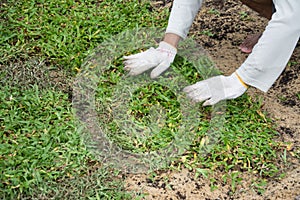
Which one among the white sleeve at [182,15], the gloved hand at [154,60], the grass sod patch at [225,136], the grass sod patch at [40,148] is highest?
the white sleeve at [182,15]

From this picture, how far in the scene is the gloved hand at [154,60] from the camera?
2.55m

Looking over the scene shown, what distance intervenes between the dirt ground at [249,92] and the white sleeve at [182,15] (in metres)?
0.38

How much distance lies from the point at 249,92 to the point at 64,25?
4.17 feet

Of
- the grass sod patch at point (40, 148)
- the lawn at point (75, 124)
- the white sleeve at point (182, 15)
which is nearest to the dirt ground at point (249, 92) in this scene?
the lawn at point (75, 124)

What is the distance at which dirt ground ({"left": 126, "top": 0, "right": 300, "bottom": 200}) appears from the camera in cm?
212

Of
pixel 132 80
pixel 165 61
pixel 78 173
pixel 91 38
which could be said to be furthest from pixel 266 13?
pixel 78 173

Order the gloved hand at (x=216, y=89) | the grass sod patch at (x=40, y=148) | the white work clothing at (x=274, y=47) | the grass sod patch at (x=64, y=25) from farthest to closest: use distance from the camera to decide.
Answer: the grass sod patch at (x=64, y=25) < the gloved hand at (x=216, y=89) < the white work clothing at (x=274, y=47) < the grass sod patch at (x=40, y=148)

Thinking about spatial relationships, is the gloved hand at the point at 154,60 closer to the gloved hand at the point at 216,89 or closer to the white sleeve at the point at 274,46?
the gloved hand at the point at 216,89

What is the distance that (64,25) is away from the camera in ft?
9.79

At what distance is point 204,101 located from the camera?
2467mm

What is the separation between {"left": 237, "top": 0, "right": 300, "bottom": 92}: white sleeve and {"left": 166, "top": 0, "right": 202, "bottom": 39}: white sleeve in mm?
445

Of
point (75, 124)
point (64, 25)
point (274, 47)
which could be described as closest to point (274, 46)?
point (274, 47)

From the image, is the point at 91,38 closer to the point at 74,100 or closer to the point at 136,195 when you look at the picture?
the point at 74,100

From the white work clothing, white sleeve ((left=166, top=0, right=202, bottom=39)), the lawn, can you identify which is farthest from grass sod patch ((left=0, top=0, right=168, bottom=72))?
the white work clothing
